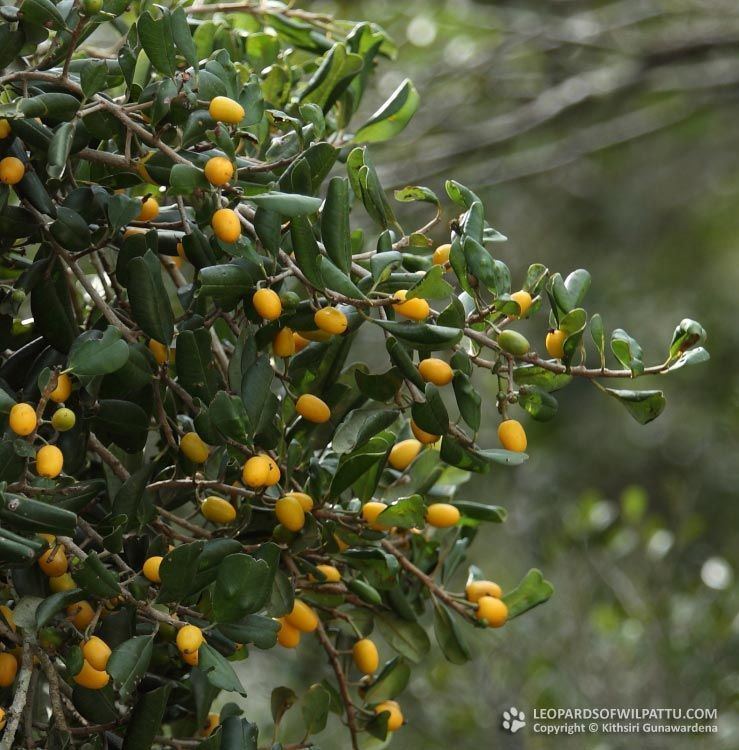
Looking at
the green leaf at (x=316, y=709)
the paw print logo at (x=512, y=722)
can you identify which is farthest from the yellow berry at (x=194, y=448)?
the paw print logo at (x=512, y=722)

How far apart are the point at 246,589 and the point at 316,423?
0.25 meters

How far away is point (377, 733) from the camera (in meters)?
1.49

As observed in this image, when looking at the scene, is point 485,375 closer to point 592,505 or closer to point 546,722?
point 592,505

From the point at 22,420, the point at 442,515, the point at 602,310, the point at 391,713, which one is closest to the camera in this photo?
the point at 22,420

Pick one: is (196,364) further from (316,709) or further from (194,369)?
(316,709)

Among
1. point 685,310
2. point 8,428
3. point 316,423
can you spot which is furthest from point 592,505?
point 685,310

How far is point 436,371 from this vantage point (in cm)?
113

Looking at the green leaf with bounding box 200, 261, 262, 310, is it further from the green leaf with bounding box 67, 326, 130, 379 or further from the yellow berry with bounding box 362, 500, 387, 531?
the yellow berry with bounding box 362, 500, 387, 531

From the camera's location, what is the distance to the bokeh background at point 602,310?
300 centimetres

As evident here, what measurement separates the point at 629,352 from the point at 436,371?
223mm

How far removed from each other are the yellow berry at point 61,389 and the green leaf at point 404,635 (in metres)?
0.59

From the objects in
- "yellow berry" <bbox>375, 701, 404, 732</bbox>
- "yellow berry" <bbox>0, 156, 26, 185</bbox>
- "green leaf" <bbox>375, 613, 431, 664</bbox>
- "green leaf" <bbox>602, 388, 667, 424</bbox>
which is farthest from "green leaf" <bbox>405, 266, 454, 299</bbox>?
"yellow berry" <bbox>375, 701, 404, 732</bbox>

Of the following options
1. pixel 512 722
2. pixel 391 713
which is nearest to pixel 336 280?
pixel 391 713

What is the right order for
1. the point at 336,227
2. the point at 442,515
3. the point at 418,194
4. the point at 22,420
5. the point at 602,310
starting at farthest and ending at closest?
the point at 602,310 → the point at 442,515 → the point at 418,194 → the point at 336,227 → the point at 22,420
